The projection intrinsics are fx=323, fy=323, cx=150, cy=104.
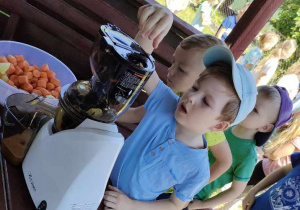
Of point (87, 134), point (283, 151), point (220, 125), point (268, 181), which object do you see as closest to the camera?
point (87, 134)

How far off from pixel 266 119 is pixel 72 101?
1233 millimetres

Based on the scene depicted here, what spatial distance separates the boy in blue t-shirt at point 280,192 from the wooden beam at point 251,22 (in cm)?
79

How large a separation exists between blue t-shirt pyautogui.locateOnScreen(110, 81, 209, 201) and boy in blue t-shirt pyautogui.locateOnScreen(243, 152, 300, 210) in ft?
2.99

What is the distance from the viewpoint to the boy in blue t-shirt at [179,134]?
3.44 ft

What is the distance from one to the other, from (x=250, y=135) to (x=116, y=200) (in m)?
1.06

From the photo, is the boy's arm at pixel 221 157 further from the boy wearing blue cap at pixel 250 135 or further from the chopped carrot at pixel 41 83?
the chopped carrot at pixel 41 83

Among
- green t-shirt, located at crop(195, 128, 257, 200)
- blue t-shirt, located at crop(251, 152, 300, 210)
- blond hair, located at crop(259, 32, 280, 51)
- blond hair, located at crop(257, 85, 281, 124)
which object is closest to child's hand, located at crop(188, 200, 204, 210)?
green t-shirt, located at crop(195, 128, 257, 200)

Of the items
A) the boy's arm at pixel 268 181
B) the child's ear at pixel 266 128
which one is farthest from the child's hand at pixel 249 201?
the child's ear at pixel 266 128

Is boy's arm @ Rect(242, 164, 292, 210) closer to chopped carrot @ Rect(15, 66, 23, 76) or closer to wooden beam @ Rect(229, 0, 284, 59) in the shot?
wooden beam @ Rect(229, 0, 284, 59)

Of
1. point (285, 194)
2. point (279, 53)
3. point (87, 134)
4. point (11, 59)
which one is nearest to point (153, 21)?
point (87, 134)

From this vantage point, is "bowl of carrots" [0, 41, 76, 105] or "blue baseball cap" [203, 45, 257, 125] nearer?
"blue baseball cap" [203, 45, 257, 125]

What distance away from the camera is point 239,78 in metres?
1.02

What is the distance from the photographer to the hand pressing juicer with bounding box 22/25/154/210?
2.53 ft

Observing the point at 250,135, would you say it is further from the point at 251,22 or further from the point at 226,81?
the point at 226,81
